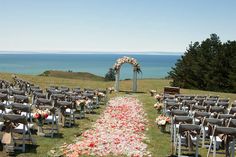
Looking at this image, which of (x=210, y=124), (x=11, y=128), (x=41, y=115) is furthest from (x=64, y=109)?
(x=210, y=124)

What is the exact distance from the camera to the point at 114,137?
50.3ft

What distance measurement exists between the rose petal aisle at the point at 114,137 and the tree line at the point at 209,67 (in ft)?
114

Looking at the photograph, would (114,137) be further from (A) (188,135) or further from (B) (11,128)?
(B) (11,128)

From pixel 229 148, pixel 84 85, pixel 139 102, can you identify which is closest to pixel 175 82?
pixel 84 85

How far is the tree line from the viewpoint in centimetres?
5588

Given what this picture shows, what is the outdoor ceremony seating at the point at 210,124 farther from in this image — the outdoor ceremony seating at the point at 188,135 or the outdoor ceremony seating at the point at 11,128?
the outdoor ceremony seating at the point at 11,128

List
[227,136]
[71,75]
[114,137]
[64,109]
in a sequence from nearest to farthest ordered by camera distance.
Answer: [227,136], [114,137], [64,109], [71,75]

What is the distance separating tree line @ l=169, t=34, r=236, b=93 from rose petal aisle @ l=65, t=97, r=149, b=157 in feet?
114

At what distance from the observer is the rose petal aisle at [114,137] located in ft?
43.1

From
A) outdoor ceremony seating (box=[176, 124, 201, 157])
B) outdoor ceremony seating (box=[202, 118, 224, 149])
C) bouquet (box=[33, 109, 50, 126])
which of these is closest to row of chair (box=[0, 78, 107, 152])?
bouquet (box=[33, 109, 50, 126])

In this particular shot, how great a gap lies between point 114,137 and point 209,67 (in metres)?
44.4

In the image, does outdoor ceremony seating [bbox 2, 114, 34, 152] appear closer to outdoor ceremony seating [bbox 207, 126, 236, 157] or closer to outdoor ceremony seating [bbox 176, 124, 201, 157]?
outdoor ceremony seating [bbox 176, 124, 201, 157]

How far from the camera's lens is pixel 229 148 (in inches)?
528

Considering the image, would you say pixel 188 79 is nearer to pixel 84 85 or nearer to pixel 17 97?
pixel 84 85
